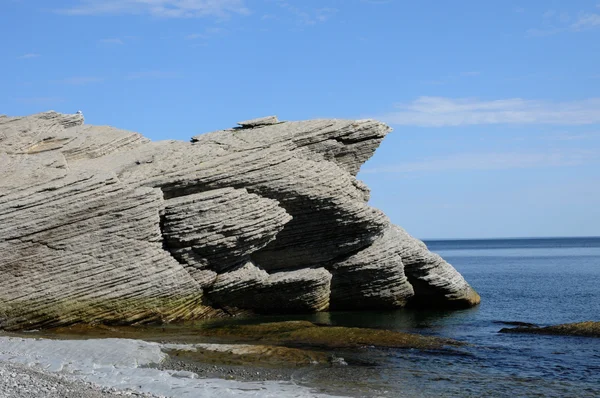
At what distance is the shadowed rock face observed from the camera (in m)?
32.0

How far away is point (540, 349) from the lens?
100 feet

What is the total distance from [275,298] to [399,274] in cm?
811

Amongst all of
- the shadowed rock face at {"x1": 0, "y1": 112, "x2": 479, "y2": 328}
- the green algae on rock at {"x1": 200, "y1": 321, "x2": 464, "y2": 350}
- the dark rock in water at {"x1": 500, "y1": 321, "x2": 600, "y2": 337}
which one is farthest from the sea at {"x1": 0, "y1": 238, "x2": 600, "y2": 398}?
the shadowed rock face at {"x1": 0, "y1": 112, "x2": 479, "y2": 328}

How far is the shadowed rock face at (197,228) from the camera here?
32031 millimetres

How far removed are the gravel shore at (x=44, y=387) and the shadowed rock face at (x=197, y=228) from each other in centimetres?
1178

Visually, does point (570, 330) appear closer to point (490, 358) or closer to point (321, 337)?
point (490, 358)

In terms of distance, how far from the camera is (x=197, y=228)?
35.0m

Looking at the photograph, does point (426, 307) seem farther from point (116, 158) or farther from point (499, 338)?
point (116, 158)

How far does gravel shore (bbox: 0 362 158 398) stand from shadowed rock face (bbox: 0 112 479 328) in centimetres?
1178

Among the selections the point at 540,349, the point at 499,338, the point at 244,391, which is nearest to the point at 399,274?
the point at 499,338

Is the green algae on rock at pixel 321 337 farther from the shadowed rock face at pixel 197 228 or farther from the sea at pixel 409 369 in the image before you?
the shadowed rock face at pixel 197 228

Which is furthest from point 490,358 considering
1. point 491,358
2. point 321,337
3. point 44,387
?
point 44,387

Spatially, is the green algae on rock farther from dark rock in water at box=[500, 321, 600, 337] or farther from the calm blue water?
dark rock in water at box=[500, 321, 600, 337]

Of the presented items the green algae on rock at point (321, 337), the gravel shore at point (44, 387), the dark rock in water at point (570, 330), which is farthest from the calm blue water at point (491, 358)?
the gravel shore at point (44, 387)
